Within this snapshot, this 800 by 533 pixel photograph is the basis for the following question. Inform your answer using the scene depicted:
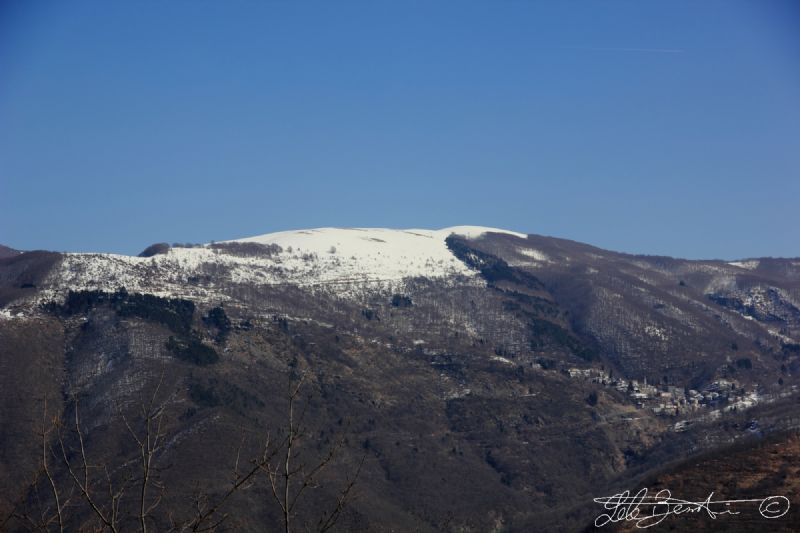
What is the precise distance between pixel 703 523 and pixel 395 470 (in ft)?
Result: 268

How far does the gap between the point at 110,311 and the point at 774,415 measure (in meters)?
118

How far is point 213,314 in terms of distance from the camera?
196250 mm

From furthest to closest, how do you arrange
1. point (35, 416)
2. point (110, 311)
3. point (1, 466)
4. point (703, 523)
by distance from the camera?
point (110, 311), point (35, 416), point (1, 466), point (703, 523)

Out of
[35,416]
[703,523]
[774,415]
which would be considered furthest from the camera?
[774,415]

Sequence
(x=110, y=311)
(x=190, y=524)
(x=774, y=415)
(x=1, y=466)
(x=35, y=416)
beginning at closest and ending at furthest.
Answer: (x=190, y=524) < (x=1, y=466) < (x=35, y=416) < (x=774, y=415) < (x=110, y=311)

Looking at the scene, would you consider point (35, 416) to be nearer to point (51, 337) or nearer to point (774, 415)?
point (51, 337)

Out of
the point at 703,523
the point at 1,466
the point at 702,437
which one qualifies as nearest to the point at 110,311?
the point at 1,466

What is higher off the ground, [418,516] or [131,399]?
[131,399]

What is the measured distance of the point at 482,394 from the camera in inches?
7672

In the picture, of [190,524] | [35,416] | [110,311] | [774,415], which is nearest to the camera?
[190,524]

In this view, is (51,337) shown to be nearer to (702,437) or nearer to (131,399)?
(131,399)

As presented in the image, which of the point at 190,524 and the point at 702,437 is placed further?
the point at 702,437

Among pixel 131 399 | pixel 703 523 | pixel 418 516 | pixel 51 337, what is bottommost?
pixel 418 516

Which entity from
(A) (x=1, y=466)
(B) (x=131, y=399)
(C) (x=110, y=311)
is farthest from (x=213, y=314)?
(A) (x=1, y=466)
